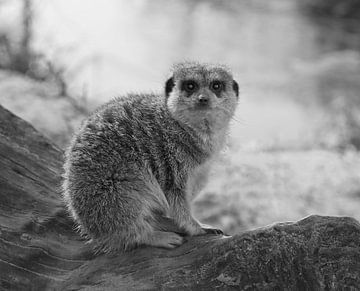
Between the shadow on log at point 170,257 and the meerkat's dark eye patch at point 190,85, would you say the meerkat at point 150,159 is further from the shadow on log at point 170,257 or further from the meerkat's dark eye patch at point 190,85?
the shadow on log at point 170,257

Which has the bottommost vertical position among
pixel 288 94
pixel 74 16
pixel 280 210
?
pixel 280 210

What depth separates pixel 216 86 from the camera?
319cm

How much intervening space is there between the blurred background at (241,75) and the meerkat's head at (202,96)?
2.72 meters

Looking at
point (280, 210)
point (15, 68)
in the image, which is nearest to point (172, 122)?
point (280, 210)

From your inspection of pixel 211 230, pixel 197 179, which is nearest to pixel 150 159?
pixel 197 179

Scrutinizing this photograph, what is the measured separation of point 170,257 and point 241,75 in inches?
255

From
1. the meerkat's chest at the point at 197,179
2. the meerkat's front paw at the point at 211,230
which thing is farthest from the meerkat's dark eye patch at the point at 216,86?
the meerkat's front paw at the point at 211,230

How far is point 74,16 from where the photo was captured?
9.42 m

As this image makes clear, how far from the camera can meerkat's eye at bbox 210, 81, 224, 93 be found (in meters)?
3.19

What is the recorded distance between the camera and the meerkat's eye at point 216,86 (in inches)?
125

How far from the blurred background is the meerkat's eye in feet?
9.15

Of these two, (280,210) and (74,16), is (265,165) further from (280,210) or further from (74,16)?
(74,16)

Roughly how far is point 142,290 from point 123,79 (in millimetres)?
6170

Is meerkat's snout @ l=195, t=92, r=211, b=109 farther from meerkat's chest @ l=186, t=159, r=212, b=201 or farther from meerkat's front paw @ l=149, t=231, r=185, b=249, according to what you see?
meerkat's front paw @ l=149, t=231, r=185, b=249
